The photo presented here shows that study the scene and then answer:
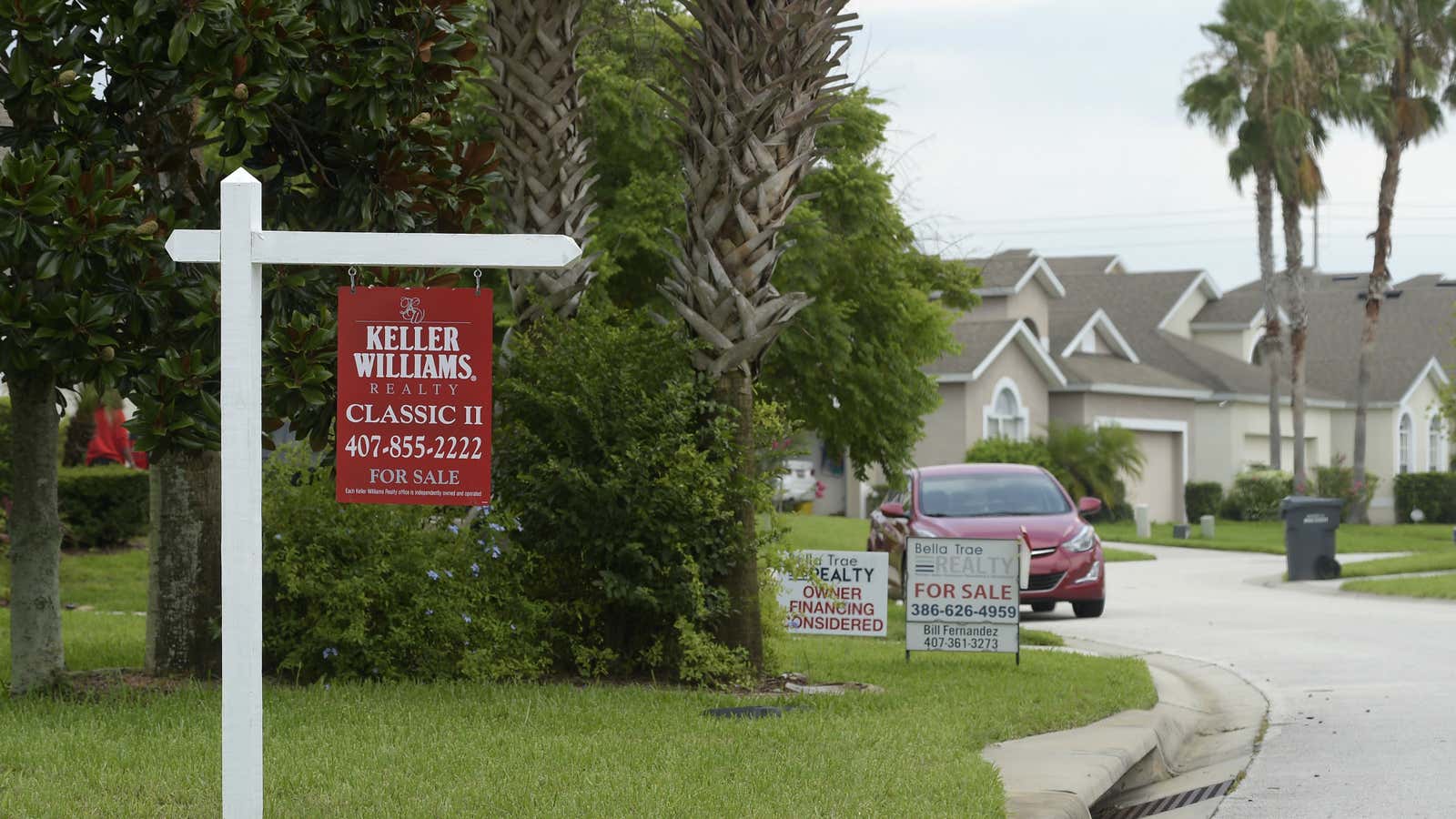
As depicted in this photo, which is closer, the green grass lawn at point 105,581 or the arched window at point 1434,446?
the green grass lawn at point 105,581

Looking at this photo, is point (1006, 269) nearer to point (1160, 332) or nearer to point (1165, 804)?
point (1160, 332)

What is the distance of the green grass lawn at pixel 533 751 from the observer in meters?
6.84

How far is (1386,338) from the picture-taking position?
54938mm

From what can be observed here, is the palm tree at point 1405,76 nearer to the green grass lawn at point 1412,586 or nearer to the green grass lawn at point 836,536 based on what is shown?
the green grass lawn at point 836,536

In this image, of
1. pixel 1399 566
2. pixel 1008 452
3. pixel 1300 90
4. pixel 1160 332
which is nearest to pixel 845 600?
pixel 1399 566

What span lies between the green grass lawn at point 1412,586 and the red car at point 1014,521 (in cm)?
514

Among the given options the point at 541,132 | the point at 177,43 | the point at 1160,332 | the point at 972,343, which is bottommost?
the point at 177,43

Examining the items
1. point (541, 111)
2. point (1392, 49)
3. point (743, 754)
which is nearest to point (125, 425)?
point (743, 754)

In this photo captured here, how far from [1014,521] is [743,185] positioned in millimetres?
8546

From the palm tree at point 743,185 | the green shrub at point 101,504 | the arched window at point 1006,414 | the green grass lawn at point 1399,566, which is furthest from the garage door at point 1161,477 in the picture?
the palm tree at point 743,185

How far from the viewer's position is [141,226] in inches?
322

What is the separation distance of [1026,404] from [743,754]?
3416 centimetres

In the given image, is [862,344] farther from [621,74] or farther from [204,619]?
[204,619]

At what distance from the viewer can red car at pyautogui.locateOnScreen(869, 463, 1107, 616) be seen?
18266 mm
